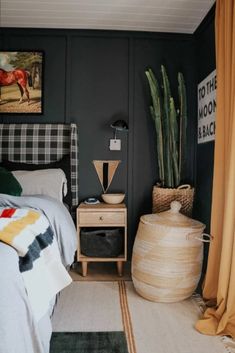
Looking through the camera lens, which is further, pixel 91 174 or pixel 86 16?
pixel 91 174

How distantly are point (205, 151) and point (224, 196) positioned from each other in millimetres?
913

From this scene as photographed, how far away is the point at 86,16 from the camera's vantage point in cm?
285

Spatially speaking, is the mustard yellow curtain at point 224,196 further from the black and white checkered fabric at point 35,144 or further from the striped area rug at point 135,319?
the black and white checkered fabric at point 35,144

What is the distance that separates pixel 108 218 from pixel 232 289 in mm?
1231

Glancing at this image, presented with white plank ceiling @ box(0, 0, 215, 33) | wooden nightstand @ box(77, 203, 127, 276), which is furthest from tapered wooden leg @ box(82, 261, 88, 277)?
white plank ceiling @ box(0, 0, 215, 33)

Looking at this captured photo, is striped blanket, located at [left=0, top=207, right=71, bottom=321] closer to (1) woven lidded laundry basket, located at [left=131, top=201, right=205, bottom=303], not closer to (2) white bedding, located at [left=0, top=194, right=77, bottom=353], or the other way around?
(2) white bedding, located at [left=0, top=194, right=77, bottom=353]

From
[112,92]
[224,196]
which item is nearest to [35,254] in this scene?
[224,196]

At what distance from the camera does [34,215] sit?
1812 millimetres

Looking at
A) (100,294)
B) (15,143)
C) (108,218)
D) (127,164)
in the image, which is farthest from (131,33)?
A: (100,294)

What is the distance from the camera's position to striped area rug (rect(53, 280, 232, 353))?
1.77 m

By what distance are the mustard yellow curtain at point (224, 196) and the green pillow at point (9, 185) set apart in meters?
1.47

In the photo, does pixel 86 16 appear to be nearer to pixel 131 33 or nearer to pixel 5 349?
pixel 131 33

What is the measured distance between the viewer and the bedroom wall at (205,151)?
2779 mm

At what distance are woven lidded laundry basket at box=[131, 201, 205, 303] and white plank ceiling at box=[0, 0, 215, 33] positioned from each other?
5.93ft
